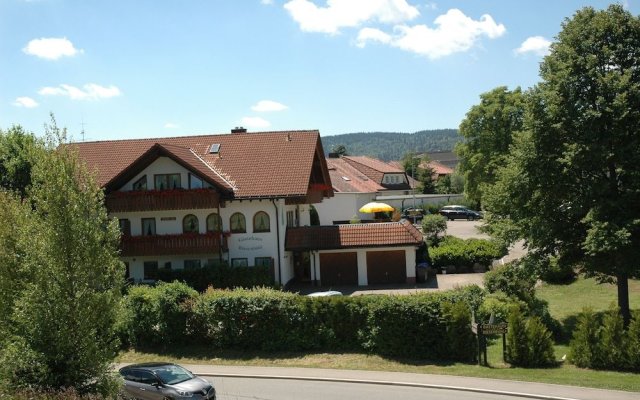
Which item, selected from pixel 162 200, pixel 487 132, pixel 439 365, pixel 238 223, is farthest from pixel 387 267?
pixel 487 132

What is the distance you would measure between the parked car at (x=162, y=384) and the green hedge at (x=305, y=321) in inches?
243

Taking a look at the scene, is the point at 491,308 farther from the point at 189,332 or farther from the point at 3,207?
the point at 3,207

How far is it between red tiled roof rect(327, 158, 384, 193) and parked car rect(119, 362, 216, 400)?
4040cm

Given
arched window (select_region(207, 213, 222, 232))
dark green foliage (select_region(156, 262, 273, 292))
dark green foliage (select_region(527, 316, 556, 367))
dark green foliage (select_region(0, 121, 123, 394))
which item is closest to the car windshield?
dark green foliage (select_region(0, 121, 123, 394))

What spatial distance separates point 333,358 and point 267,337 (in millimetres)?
3050

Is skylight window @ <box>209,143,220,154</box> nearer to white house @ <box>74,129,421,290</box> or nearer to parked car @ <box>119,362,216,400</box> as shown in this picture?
white house @ <box>74,129,421,290</box>

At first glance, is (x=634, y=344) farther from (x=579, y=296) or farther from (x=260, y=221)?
(x=260, y=221)

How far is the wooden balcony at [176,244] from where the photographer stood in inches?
1411

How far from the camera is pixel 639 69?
78.5 ft

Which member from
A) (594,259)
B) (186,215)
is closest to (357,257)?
(186,215)

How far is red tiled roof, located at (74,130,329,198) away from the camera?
3731 cm

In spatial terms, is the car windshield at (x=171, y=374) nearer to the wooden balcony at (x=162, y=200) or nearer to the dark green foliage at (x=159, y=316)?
the dark green foliage at (x=159, y=316)

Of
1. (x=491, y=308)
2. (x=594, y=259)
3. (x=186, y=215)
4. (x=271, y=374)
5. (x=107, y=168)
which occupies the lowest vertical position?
(x=271, y=374)

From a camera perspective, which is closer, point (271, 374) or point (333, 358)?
point (271, 374)
